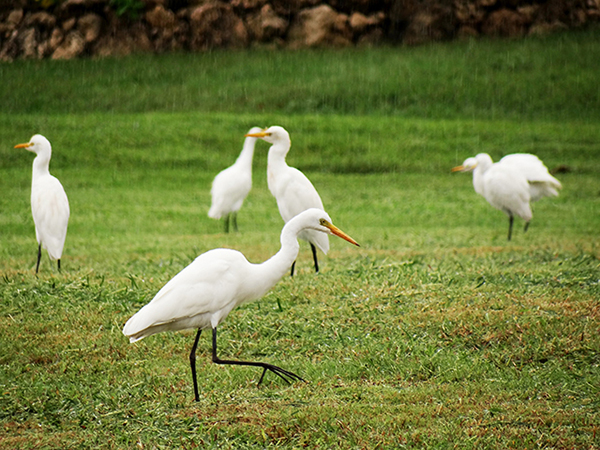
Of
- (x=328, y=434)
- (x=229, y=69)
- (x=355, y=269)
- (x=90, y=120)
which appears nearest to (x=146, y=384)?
(x=328, y=434)

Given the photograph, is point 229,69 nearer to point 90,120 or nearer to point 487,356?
point 90,120

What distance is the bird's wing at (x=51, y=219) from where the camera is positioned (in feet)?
26.5

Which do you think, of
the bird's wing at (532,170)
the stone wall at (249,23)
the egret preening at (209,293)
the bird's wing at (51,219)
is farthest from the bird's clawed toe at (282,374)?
the stone wall at (249,23)

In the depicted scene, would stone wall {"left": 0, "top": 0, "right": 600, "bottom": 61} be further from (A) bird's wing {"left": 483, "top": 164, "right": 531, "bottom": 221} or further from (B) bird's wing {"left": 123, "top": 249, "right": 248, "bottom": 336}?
(B) bird's wing {"left": 123, "top": 249, "right": 248, "bottom": 336}

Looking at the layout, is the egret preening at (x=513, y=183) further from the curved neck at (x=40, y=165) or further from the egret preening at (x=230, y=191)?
the curved neck at (x=40, y=165)

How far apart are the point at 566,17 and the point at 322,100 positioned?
1315 cm

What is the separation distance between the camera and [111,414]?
4.52 metres

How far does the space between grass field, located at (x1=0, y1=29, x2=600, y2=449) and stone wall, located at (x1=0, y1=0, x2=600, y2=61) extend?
7092mm

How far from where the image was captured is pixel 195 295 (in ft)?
15.4

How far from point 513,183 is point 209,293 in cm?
735

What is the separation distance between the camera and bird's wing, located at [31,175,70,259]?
26.5 feet

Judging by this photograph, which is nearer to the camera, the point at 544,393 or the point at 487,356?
the point at 544,393

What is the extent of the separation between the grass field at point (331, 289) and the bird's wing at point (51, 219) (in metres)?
0.39

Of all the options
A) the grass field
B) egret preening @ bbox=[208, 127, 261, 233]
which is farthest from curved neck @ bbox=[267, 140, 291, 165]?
egret preening @ bbox=[208, 127, 261, 233]
